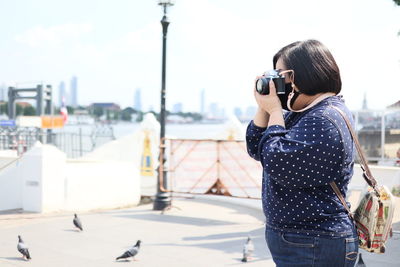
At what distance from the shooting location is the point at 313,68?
2.04 meters

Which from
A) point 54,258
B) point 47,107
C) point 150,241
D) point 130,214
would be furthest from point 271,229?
point 47,107

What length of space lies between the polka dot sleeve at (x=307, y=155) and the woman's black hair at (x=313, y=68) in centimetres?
15

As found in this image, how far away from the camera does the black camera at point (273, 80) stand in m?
2.05

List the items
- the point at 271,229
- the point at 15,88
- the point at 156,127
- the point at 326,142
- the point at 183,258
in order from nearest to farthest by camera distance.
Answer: the point at 326,142, the point at 271,229, the point at 183,258, the point at 156,127, the point at 15,88

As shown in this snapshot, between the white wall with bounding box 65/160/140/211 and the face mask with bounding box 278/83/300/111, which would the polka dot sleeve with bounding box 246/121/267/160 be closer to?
the face mask with bounding box 278/83/300/111

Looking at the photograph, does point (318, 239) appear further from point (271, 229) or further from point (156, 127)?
point (156, 127)

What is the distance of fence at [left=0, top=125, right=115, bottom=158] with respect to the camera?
63.6 ft

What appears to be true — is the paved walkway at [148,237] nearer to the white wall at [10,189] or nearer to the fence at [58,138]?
the white wall at [10,189]

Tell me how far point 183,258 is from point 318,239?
14.8ft

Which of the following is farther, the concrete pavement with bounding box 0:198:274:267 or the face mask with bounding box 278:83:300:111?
the concrete pavement with bounding box 0:198:274:267

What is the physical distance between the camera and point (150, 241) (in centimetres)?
730

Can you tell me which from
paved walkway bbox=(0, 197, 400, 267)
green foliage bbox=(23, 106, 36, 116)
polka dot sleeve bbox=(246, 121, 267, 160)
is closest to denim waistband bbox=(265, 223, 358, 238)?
polka dot sleeve bbox=(246, 121, 267, 160)

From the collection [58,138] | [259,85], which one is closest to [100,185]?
[259,85]

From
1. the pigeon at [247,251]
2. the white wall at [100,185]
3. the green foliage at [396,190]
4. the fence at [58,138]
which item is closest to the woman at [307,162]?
the pigeon at [247,251]
